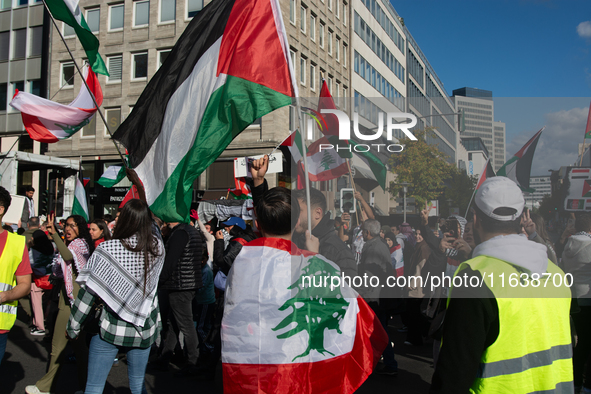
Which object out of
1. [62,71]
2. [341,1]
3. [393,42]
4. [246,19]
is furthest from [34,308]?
[393,42]

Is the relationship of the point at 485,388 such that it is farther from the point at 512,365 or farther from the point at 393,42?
the point at 393,42

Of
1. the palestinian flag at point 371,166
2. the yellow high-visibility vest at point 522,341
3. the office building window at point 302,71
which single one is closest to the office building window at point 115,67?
the office building window at point 302,71

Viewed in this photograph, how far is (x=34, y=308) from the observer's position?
23.8 feet

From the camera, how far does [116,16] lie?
26.8m

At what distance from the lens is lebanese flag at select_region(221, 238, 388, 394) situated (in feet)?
7.98

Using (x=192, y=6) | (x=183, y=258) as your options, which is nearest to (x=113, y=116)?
(x=192, y=6)

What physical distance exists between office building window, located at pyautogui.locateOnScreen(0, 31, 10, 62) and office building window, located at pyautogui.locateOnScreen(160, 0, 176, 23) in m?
11.0

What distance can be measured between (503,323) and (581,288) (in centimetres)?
211

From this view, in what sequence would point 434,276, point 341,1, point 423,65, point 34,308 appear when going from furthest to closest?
point 423,65, point 341,1, point 34,308, point 434,276

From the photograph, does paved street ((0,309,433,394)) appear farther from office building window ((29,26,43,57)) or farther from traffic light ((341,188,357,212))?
office building window ((29,26,43,57))

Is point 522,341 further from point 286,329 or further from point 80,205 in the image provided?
point 80,205

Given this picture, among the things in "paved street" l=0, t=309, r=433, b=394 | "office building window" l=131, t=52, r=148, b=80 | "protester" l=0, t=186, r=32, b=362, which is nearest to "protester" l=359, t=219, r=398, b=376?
"paved street" l=0, t=309, r=433, b=394

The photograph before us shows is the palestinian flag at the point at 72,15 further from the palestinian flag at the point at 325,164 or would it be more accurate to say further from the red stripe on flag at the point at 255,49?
the palestinian flag at the point at 325,164

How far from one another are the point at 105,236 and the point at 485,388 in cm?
453
